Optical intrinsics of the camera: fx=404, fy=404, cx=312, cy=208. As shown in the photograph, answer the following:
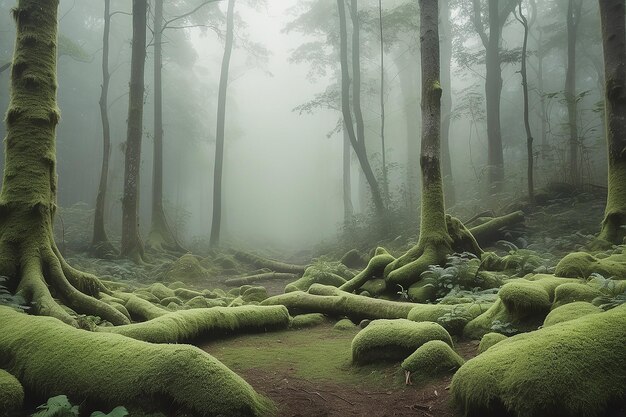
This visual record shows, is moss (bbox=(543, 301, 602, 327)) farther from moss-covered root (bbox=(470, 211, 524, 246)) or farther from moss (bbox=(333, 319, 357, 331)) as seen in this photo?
moss-covered root (bbox=(470, 211, 524, 246))

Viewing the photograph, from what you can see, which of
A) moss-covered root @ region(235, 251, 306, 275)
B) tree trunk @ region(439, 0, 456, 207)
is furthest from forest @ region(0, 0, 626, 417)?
tree trunk @ region(439, 0, 456, 207)

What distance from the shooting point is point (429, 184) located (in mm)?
8094

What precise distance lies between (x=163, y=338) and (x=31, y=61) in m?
4.52

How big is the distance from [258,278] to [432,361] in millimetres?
10512

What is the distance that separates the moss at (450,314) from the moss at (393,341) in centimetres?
67

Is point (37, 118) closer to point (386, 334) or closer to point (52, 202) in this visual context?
point (52, 202)

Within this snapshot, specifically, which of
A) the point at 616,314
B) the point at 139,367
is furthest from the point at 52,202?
the point at 616,314

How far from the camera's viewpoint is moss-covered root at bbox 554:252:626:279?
5.00 metres

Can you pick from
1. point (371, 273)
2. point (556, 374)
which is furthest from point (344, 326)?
point (556, 374)

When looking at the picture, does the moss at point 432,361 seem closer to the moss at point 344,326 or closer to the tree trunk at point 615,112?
the moss at point 344,326

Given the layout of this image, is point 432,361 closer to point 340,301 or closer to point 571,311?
point 571,311

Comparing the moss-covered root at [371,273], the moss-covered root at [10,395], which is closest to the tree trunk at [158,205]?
the moss-covered root at [371,273]

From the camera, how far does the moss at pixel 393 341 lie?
394 centimetres

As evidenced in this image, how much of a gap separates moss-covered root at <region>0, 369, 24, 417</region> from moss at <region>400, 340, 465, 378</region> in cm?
291
